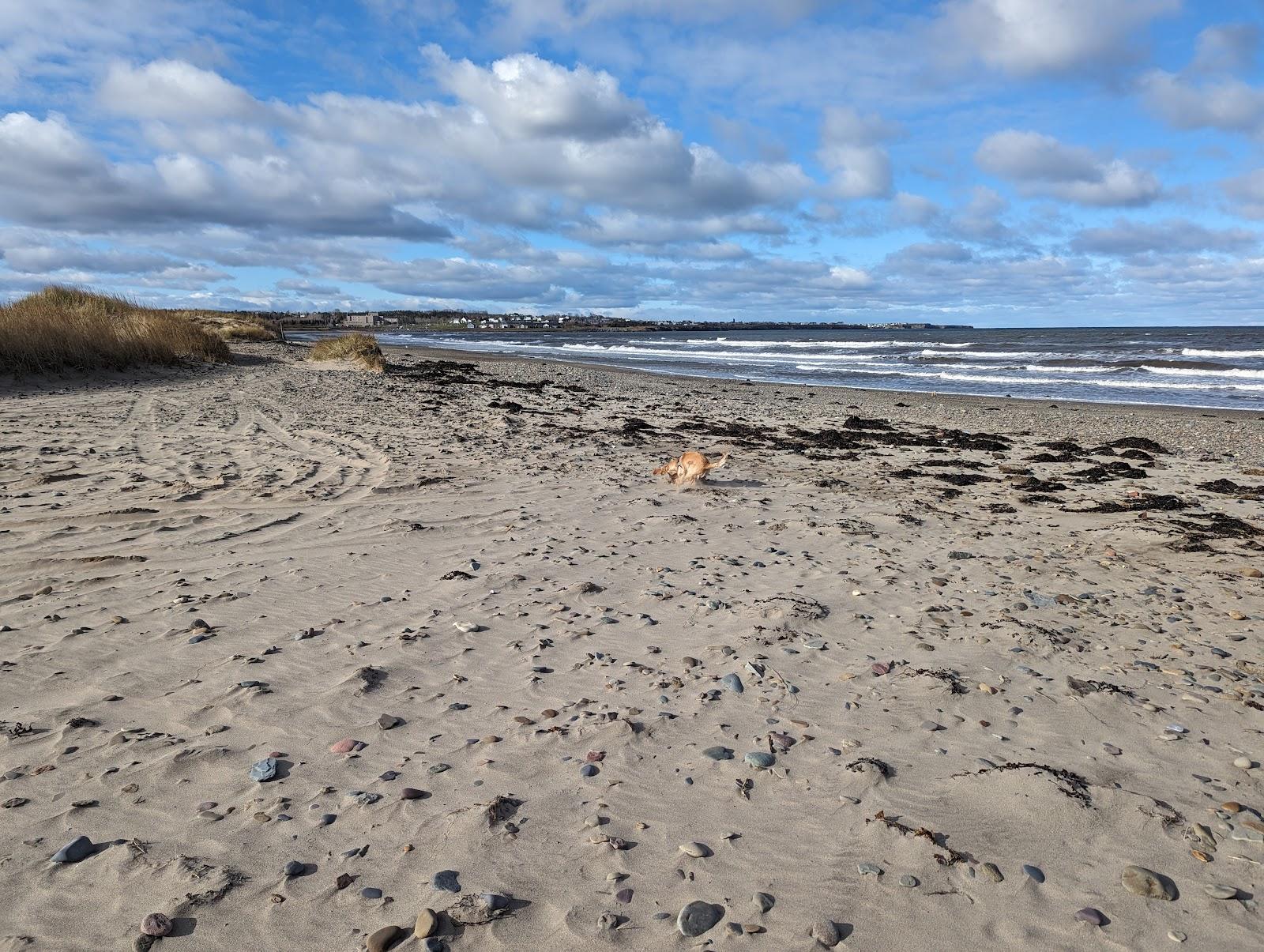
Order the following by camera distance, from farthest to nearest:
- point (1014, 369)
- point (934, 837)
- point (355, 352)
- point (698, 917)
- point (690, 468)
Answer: point (1014, 369) → point (355, 352) → point (690, 468) → point (934, 837) → point (698, 917)

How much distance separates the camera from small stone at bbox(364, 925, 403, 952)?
219 centimetres

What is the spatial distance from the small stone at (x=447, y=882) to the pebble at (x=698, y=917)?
0.74 metres

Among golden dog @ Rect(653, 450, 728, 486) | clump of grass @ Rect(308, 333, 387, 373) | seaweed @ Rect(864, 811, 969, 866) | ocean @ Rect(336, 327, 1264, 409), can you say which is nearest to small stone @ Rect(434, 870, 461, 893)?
seaweed @ Rect(864, 811, 969, 866)

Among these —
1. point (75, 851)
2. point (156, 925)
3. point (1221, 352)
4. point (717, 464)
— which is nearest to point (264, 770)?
point (75, 851)

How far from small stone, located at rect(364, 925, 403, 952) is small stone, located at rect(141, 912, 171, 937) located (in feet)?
1.98

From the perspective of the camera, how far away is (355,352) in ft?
78.5

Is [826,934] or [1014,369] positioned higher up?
[1014,369]

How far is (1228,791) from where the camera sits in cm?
305

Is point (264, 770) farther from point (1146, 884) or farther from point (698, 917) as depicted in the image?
point (1146, 884)

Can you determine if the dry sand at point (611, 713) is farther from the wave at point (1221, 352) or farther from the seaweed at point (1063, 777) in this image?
the wave at point (1221, 352)

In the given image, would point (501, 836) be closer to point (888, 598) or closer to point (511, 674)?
point (511, 674)

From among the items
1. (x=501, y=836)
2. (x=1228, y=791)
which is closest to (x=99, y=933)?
(x=501, y=836)

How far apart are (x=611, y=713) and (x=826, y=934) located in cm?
147

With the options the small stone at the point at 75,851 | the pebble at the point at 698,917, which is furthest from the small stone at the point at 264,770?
the pebble at the point at 698,917
